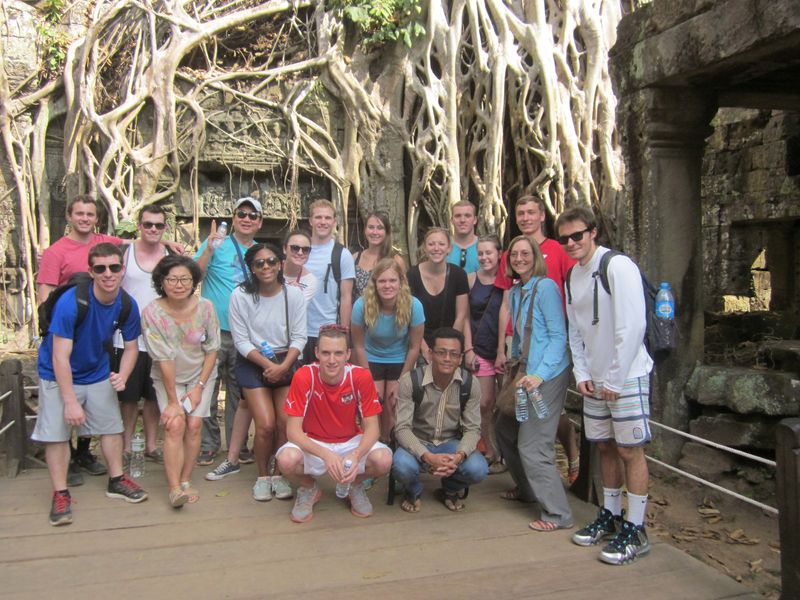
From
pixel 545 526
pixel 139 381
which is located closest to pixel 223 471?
pixel 139 381

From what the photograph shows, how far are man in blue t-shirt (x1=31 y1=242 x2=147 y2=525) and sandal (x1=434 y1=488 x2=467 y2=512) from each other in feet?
5.12

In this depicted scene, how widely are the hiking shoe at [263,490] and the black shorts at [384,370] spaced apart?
804 millimetres

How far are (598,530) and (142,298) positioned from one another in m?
2.77

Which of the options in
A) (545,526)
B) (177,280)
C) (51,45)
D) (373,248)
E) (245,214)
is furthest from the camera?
(51,45)

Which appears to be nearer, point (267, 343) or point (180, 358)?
point (180, 358)

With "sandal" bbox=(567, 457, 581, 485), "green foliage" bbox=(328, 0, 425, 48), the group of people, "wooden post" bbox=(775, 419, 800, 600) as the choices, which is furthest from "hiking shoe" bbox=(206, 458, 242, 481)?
"green foliage" bbox=(328, 0, 425, 48)

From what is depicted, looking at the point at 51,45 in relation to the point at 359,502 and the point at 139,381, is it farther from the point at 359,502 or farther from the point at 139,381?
the point at 359,502

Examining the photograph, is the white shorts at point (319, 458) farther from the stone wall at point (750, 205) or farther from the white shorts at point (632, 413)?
the stone wall at point (750, 205)

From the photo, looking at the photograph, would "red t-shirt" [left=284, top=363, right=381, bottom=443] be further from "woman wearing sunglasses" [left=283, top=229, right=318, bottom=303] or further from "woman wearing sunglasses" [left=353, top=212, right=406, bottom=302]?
"woman wearing sunglasses" [left=353, top=212, right=406, bottom=302]

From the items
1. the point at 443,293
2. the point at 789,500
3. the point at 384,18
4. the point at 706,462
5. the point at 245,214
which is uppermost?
the point at 384,18

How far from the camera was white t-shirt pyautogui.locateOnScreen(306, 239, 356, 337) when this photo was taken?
4164 mm

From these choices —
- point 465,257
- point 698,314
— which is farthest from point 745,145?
point 465,257

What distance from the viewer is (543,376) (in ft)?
10.6

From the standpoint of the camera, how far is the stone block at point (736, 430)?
14.5ft
